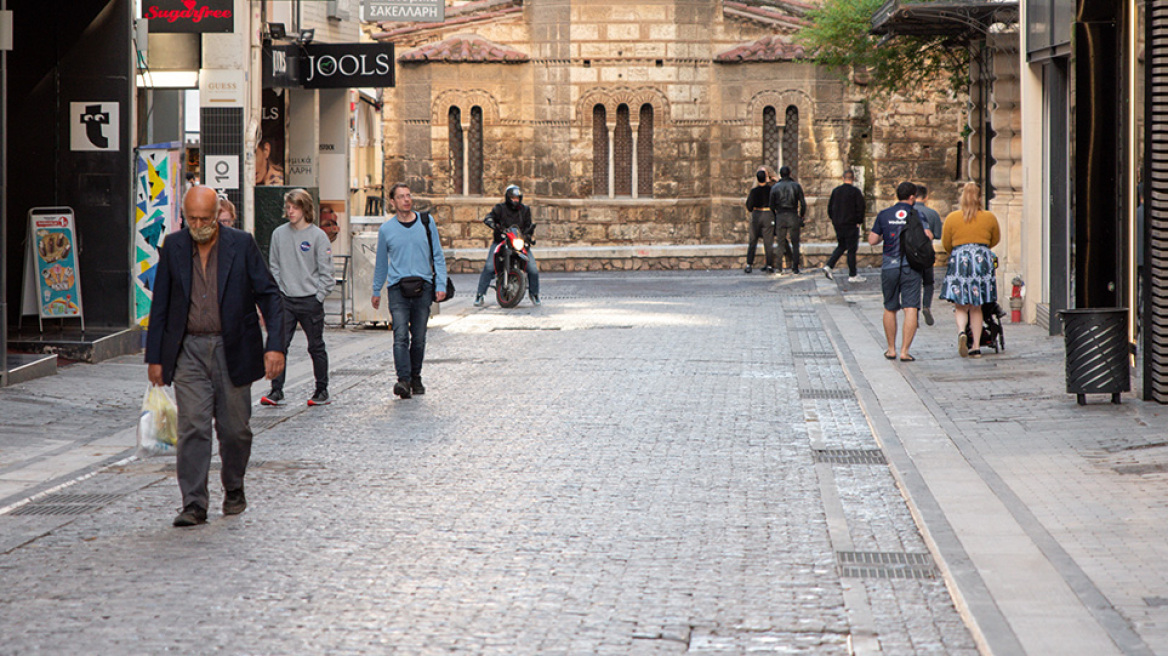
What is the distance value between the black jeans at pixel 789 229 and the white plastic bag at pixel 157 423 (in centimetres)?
2146

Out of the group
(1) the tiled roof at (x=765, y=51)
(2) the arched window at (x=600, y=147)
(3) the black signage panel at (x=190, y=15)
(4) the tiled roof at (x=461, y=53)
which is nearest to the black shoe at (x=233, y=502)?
(3) the black signage panel at (x=190, y=15)

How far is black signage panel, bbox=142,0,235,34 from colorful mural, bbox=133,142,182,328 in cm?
124

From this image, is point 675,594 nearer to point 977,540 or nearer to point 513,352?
point 977,540

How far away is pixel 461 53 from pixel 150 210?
21509 mm

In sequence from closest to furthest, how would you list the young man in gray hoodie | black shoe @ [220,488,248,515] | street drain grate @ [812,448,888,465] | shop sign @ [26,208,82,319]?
1. black shoe @ [220,488,248,515]
2. street drain grate @ [812,448,888,465]
3. the young man in gray hoodie
4. shop sign @ [26,208,82,319]

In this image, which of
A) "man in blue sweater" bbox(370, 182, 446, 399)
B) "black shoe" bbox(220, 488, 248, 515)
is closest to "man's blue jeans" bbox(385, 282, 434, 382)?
"man in blue sweater" bbox(370, 182, 446, 399)

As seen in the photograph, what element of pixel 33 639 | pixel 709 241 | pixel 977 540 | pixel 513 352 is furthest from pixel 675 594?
pixel 709 241

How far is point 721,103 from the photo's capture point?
122 feet

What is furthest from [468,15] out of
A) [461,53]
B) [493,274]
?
[493,274]

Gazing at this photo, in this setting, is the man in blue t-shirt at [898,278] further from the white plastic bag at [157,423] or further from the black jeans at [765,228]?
the black jeans at [765,228]

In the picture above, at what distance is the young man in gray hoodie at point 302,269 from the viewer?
1227 centimetres

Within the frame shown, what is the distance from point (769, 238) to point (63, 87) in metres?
16.2

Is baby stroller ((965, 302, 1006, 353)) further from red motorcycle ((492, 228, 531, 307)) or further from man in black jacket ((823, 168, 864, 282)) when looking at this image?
man in black jacket ((823, 168, 864, 282))

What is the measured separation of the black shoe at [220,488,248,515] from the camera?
7.77 metres
